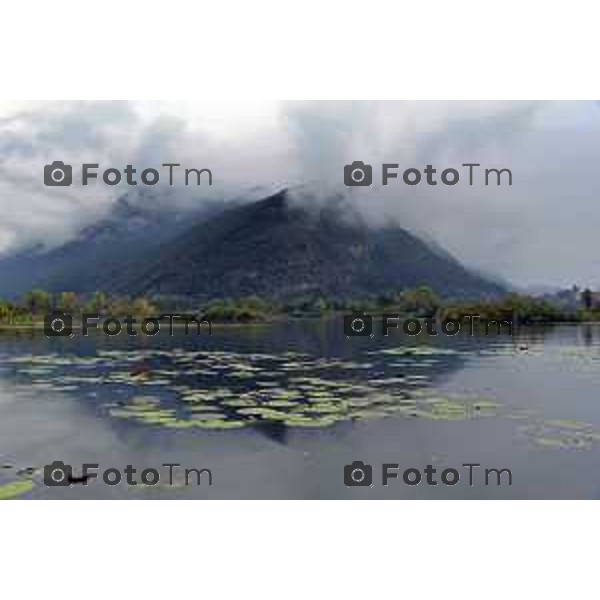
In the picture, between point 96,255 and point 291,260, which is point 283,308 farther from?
point 96,255

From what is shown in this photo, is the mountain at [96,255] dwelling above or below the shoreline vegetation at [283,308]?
above

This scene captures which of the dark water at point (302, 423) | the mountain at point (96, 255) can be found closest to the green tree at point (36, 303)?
the mountain at point (96, 255)

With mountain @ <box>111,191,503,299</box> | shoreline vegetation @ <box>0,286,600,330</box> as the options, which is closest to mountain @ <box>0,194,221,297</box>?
mountain @ <box>111,191,503,299</box>

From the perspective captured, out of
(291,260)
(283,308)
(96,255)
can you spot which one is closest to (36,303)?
(283,308)

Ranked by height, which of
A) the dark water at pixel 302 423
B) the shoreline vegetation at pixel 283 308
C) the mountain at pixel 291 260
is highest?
the mountain at pixel 291 260

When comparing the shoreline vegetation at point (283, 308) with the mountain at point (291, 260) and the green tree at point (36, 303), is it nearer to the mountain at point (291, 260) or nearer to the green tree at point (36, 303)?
the green tree at point (36, 303)

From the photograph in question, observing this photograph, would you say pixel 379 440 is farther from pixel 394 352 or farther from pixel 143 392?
pixel 394 352

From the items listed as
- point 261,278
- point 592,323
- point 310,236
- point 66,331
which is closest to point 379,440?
point 66,331
